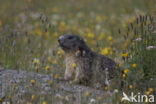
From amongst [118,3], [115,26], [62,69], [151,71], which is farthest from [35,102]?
[118,3]

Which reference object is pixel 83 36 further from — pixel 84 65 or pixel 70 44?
pixel 84 65

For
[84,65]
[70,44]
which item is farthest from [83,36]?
[84,65]

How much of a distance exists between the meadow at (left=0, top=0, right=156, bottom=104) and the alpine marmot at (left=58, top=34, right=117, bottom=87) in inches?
12.3

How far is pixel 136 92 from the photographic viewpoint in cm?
573

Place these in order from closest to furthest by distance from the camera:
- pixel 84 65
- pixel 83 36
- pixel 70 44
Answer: pixel 84 65 → pixel 70 44 → pixel 83 36

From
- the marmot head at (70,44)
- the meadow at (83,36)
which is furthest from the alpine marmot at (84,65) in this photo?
the meadow at (83,36)

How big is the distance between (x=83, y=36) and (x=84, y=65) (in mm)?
5414

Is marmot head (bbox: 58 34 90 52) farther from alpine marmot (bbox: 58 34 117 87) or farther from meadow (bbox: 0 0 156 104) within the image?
meadow (bbox: 0 0 156 104)

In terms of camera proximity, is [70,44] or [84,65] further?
[70,44]

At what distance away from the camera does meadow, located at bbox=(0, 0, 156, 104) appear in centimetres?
580

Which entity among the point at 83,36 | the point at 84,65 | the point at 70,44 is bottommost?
the point at 84,65

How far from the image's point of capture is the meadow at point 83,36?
5.80m

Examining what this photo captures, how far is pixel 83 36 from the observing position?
1222 centimetres

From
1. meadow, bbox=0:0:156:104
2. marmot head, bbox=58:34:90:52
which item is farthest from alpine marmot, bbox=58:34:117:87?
meadow, bbox=0:0:156:104
